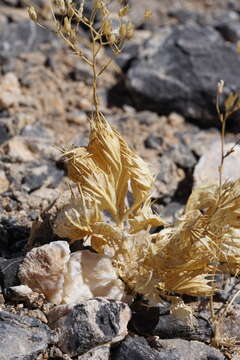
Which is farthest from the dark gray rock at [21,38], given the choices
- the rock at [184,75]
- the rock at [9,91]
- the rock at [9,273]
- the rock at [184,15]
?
the rock at [9,273]

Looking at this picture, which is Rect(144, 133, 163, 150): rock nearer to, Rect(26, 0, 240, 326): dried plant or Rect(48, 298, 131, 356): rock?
Rect(26, 0, 240, 326): dried plant

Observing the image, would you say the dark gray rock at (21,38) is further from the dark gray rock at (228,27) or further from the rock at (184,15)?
the dark gray rock at (228,27)

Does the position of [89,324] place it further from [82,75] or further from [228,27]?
[228,27]

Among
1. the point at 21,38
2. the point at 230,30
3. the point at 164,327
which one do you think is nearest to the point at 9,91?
the point at 21,38

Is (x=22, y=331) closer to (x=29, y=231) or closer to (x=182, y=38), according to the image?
(x=29, y=231)

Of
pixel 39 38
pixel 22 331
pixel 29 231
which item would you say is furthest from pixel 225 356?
pixel 39 38

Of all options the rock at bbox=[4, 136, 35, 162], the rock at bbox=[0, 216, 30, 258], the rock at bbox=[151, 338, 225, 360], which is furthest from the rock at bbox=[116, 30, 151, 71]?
the rock at bbox=[151, 338, 225, 360]
